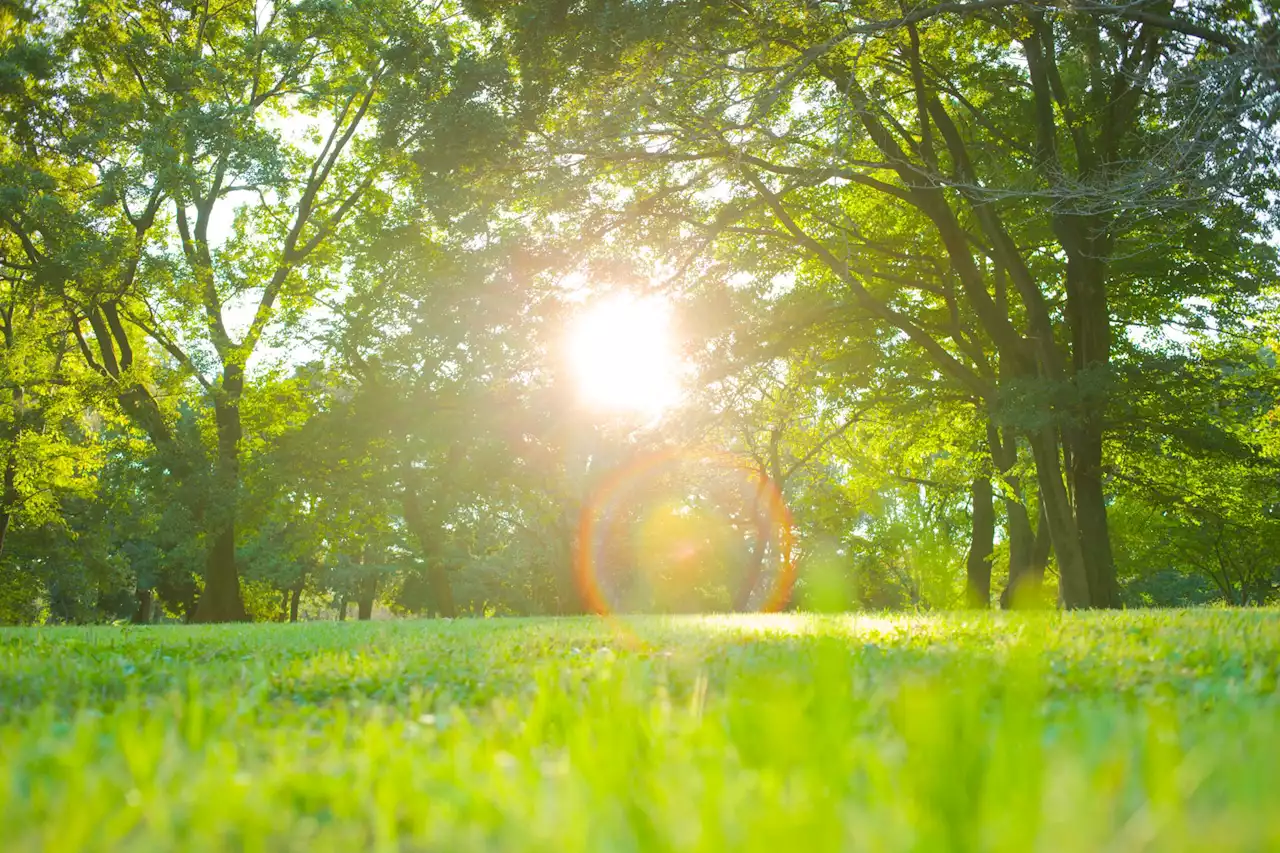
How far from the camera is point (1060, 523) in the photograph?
1933cm

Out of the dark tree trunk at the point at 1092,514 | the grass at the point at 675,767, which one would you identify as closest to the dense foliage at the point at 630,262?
the dark tree trunk at the point at 1092,514

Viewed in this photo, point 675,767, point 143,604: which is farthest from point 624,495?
point 675,767

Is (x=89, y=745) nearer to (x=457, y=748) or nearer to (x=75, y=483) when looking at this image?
(x=457, y=748)

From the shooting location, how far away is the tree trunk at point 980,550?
3219 cm

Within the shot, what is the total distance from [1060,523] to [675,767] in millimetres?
19231

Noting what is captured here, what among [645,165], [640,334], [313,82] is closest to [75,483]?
[313,82]

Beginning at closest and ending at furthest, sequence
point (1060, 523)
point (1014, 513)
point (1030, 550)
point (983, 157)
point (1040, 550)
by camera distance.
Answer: point (1060, 523), point (983, 157), point (1040, 550), point (1030, 550), point (1014, 513)

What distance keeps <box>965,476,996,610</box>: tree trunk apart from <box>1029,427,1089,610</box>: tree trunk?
471 inches

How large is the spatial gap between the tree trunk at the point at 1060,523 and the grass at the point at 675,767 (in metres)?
15.4

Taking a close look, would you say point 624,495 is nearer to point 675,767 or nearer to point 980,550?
point 980,550

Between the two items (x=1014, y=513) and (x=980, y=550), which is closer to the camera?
(x=1014, y=513)

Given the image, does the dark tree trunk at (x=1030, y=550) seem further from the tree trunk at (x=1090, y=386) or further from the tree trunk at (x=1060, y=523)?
the tree trunk at (x=1060, y=523)

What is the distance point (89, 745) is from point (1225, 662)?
535 centimetres

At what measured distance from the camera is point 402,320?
99.3 feet
